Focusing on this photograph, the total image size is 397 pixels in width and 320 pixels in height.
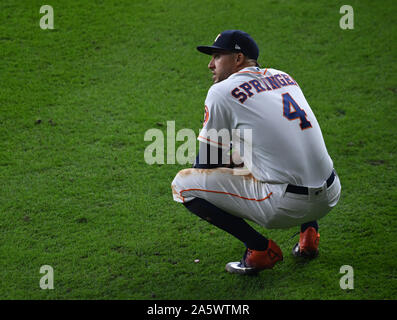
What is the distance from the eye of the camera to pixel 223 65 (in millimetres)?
3053

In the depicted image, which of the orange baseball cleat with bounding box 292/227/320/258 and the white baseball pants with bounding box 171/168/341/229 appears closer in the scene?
the white baseball pants with bounding box 171/168/341/229

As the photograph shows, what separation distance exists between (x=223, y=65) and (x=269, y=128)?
55 cm

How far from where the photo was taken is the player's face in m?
3.04

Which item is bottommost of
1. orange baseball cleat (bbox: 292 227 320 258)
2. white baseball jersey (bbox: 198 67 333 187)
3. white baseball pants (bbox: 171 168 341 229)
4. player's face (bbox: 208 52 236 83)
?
orange baseball cleat (bbox: 292 227 320 258)

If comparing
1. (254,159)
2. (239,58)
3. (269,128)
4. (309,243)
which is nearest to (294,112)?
(269,128)

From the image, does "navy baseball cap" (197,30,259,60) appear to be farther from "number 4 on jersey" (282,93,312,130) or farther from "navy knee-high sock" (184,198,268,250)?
"navy knee-high sock" (184,198,268,250)

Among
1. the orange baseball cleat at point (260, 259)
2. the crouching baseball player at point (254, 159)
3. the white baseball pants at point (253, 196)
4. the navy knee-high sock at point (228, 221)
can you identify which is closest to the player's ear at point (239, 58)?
the crouching baseball player at point (254, 159)

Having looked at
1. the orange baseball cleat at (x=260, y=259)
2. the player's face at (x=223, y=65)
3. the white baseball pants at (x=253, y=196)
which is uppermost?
the player's face at (x=223, y=65)

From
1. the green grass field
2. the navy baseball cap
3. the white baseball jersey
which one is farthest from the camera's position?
the green grass field

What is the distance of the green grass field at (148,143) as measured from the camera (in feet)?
10.3

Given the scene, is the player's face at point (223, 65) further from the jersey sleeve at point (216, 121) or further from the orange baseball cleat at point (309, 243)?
the orange baseball cleat at point (309, 243)

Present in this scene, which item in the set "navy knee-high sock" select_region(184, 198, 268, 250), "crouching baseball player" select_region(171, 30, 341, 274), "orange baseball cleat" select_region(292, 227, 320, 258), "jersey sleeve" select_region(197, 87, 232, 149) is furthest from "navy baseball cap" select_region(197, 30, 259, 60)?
"orange baseball cleat" select_region(292, 227, 320, 258)

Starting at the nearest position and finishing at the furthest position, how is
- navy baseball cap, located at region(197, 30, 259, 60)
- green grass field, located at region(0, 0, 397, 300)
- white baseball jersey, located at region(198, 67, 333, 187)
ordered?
white baseball jersey, located at region(198, 67, 333, 187), navy baseball cap, located at region(197, 30, 259, 60), green grass field, located at region(0, 0, 397, 300)

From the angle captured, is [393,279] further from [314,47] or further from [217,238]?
[314,47]
